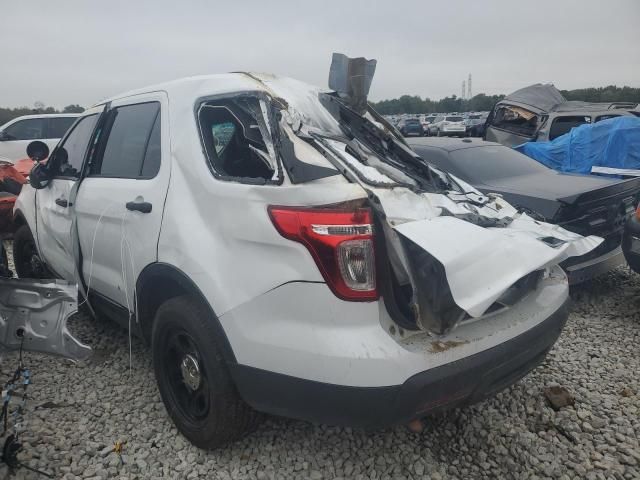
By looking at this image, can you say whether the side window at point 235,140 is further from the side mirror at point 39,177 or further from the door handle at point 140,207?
the side mirror at point 39,177

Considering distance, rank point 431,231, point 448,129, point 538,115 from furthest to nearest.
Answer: point 448,129 → point 538,115 → point 431,231

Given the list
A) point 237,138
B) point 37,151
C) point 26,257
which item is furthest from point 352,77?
point 26,257

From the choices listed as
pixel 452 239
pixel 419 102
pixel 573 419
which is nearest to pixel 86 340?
pixel 452 239

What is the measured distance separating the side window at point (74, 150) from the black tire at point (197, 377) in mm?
1578

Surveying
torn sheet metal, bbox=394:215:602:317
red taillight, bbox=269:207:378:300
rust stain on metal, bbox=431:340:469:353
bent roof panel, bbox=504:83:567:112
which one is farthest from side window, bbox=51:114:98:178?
bent roof panel, bbox=504:83:567:112

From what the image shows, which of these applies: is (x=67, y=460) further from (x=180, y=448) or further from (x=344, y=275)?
(x=344, y=275)

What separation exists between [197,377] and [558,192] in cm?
324

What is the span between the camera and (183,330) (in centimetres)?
237

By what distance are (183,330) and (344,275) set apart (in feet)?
3.18

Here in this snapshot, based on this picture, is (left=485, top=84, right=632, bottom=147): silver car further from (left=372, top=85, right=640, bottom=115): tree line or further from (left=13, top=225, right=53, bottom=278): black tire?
(left=372, top=85, right=640, bottom=115): tree line

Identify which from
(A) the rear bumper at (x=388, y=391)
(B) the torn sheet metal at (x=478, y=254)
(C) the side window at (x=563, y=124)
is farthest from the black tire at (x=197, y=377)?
(C) the side window at (x=563, y=124)

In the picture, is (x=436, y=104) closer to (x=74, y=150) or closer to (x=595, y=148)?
(x=595, y=148)

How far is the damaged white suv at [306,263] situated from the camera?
6.03 ft

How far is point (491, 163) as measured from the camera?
4875mm
